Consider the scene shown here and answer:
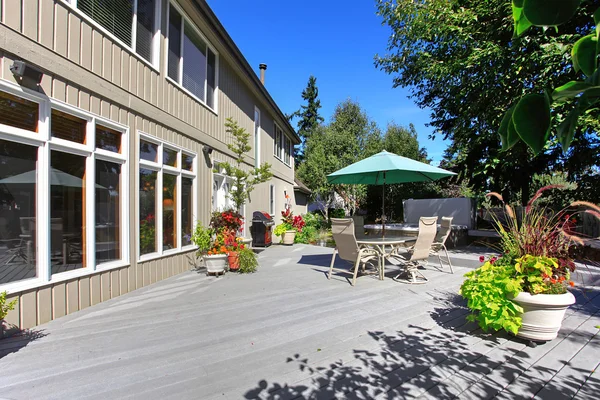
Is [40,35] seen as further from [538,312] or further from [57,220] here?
[538,312]

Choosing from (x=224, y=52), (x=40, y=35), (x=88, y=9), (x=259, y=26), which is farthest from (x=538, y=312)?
(x=259, y=26)

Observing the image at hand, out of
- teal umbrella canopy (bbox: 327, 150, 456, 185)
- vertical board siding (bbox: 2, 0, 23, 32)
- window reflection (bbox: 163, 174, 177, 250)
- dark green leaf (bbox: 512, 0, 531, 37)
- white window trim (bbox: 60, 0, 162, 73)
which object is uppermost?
white window trim (bbox: 60, 0, 162, 73)

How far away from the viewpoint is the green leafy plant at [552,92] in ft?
1.66

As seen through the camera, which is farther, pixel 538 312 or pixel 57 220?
pixel 57 220

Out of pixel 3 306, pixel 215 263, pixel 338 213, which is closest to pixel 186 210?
pixel 215 263

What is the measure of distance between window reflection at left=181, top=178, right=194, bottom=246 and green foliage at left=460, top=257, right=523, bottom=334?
5.01 m

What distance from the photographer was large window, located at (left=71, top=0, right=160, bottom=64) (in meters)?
4.24

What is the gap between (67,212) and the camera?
384 cm

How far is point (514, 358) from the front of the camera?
2.65 m

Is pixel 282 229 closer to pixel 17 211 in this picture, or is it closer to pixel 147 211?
pixel 147 211

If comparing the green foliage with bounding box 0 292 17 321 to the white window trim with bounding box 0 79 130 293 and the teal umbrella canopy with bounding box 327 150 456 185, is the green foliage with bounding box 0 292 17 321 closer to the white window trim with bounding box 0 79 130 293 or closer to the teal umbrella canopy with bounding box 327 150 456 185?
the white window trim with bounding box 0 79 130 293

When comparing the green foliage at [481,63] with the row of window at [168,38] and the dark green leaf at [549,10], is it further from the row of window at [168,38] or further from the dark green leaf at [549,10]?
the dark green leaf at [549,10]

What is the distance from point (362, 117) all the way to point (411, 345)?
1993 cm

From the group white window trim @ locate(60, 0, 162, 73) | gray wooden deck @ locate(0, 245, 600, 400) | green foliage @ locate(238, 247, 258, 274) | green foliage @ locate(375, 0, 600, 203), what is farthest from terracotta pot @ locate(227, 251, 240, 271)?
green foliage @ locate(375, 0, 600, 203)
